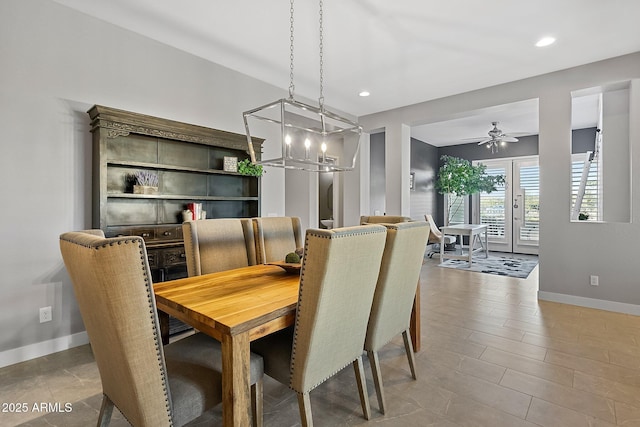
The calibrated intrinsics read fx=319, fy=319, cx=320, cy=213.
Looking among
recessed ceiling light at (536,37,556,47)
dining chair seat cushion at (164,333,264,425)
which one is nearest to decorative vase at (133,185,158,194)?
dining chair seat cushion at (164,333,264,425)

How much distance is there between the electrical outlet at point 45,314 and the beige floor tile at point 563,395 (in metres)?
3.34

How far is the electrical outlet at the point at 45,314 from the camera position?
8.12ft

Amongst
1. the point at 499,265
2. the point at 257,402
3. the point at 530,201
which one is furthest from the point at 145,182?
the point at 530,201

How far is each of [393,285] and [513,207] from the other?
7.12 meters

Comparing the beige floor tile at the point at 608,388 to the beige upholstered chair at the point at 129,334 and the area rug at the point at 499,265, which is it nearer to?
the beige upholstered chair at the point at 129,334

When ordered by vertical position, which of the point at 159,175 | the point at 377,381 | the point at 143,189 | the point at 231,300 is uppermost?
the point at 159,175

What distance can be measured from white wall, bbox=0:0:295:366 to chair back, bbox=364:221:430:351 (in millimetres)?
2494

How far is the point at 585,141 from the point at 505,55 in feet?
15.6

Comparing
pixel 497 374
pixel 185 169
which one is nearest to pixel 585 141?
pixel 497 374

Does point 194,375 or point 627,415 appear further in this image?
point 627,415

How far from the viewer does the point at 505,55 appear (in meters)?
3.40

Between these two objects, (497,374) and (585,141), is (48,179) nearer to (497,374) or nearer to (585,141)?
(497,374)

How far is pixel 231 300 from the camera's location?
1.53m

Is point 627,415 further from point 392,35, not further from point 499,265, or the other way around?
point 499,265
